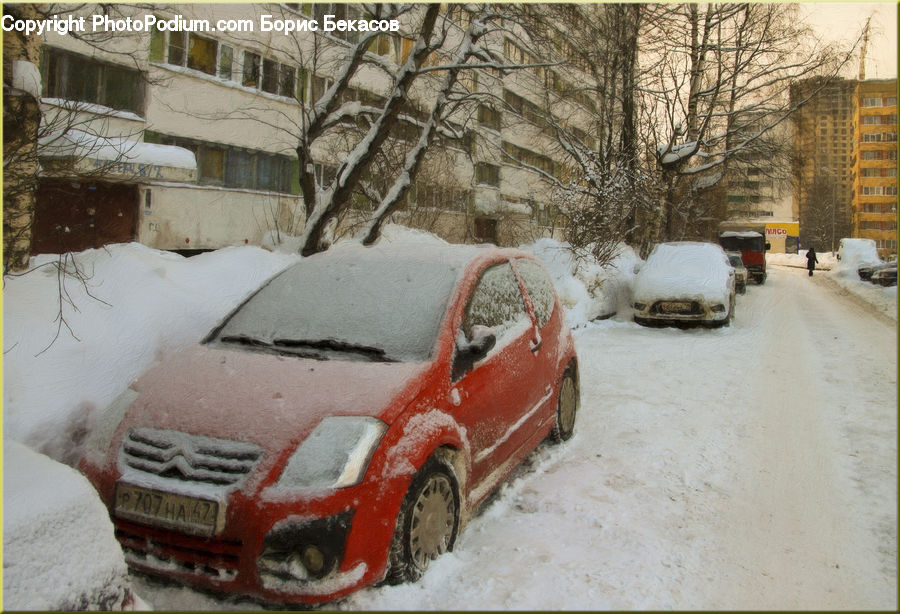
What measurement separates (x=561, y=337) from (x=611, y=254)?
1060 cm

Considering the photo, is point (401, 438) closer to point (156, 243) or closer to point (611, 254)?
point (611, 254)

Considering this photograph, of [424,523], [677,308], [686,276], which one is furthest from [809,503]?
[686,276]

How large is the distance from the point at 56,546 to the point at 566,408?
389 centimetres

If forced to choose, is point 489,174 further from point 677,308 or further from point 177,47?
point 677,308

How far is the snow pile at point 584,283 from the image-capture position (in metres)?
12.0

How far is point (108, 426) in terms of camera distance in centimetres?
305

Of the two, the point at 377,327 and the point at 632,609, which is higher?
the point at 377,327

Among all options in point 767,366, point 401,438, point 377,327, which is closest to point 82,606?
point 401,438

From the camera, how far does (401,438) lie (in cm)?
282

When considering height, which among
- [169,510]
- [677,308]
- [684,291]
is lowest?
[169,510]

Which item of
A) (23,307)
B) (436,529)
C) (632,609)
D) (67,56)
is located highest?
(67,56)

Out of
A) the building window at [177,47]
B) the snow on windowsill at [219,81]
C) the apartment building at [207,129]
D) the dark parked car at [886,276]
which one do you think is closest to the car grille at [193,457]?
the apartment building at [207,129]

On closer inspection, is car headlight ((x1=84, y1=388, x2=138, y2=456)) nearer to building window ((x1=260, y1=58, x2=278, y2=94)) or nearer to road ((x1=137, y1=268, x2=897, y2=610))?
road ((x1=137, y1=268, x2=897, y2=610))

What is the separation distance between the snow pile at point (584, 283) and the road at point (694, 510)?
14.6ft
